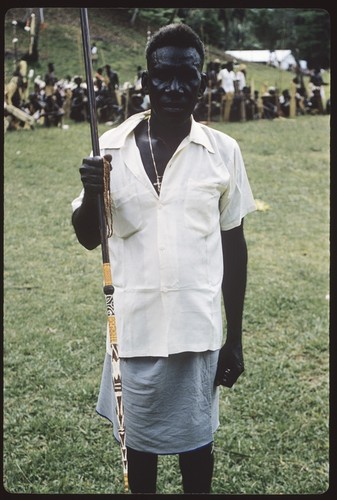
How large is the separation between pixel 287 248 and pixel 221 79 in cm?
948

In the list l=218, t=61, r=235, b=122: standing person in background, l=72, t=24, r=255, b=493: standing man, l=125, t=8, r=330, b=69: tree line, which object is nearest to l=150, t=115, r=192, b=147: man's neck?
l=72, t=24, r=255, b=493: standing man

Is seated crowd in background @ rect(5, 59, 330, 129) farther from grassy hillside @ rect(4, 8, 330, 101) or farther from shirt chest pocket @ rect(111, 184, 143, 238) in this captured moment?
shirt chest pocket @ rect(111, 184, 143, 238)

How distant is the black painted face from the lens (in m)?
2.05

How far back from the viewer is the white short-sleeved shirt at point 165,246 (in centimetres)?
208

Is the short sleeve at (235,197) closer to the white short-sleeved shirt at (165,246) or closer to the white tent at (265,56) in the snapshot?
the white short-sleeved shirt at (165,246)

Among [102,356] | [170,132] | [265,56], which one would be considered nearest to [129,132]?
[170,132]

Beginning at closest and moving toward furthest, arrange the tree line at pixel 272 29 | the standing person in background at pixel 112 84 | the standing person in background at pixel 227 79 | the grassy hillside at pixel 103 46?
the standing person in background at pixel 112 84 < the standing person in background at pixel 227 79 < the tree line at pixel 272 29 < the grassy hillside at pixel 103 46

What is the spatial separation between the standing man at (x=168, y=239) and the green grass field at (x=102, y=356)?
3.95 feet

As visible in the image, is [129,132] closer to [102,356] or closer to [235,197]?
[235,197]

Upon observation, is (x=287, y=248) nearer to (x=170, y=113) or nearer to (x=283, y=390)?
(x=283, y=390)

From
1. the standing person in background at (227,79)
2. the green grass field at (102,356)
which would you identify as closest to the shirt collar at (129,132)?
the green grass field at (102,356)

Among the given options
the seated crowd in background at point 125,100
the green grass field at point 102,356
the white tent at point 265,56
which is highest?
the white tent at point 265,56

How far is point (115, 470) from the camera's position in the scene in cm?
333

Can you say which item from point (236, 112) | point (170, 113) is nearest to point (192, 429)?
point (170, 113)
